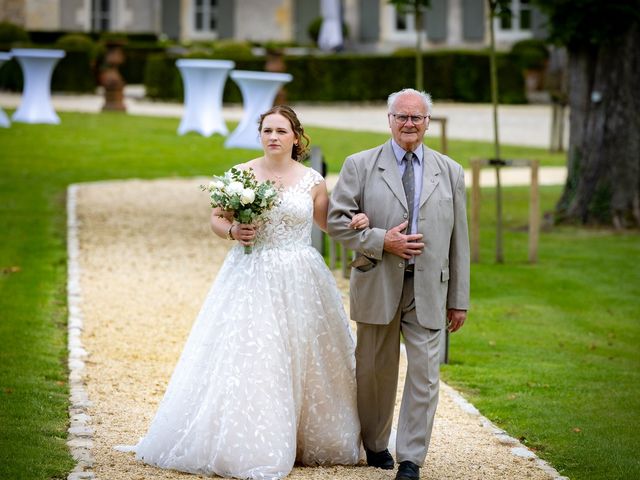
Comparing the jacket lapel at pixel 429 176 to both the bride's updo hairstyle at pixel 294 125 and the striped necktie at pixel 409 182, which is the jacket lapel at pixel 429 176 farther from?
the bride's updo hairstyle at pixel 294 125

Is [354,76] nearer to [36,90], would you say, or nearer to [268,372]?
[36,90]

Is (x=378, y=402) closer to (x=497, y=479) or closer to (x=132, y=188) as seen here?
(x=497, y=479)

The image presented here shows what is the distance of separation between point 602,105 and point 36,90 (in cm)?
1190

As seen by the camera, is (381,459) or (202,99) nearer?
(381,459)

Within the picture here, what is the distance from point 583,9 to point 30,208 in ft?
19.5

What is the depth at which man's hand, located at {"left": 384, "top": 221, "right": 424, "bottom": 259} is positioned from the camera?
4.90 meters

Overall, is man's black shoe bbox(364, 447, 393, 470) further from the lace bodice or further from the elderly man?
the lace bodice

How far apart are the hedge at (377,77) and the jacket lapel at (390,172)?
75.5 ft

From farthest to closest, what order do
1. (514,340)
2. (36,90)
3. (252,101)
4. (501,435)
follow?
(36,90), (252,101), (514,340), (501,435)

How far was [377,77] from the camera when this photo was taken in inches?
1129

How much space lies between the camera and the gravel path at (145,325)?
521cm

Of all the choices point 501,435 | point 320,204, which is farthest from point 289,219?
point 501,435

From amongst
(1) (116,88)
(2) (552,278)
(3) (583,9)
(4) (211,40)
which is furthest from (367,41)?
(2) (552,278)

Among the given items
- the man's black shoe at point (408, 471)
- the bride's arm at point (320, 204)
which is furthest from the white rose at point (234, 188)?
the man's black shoe at point (408, 471)
